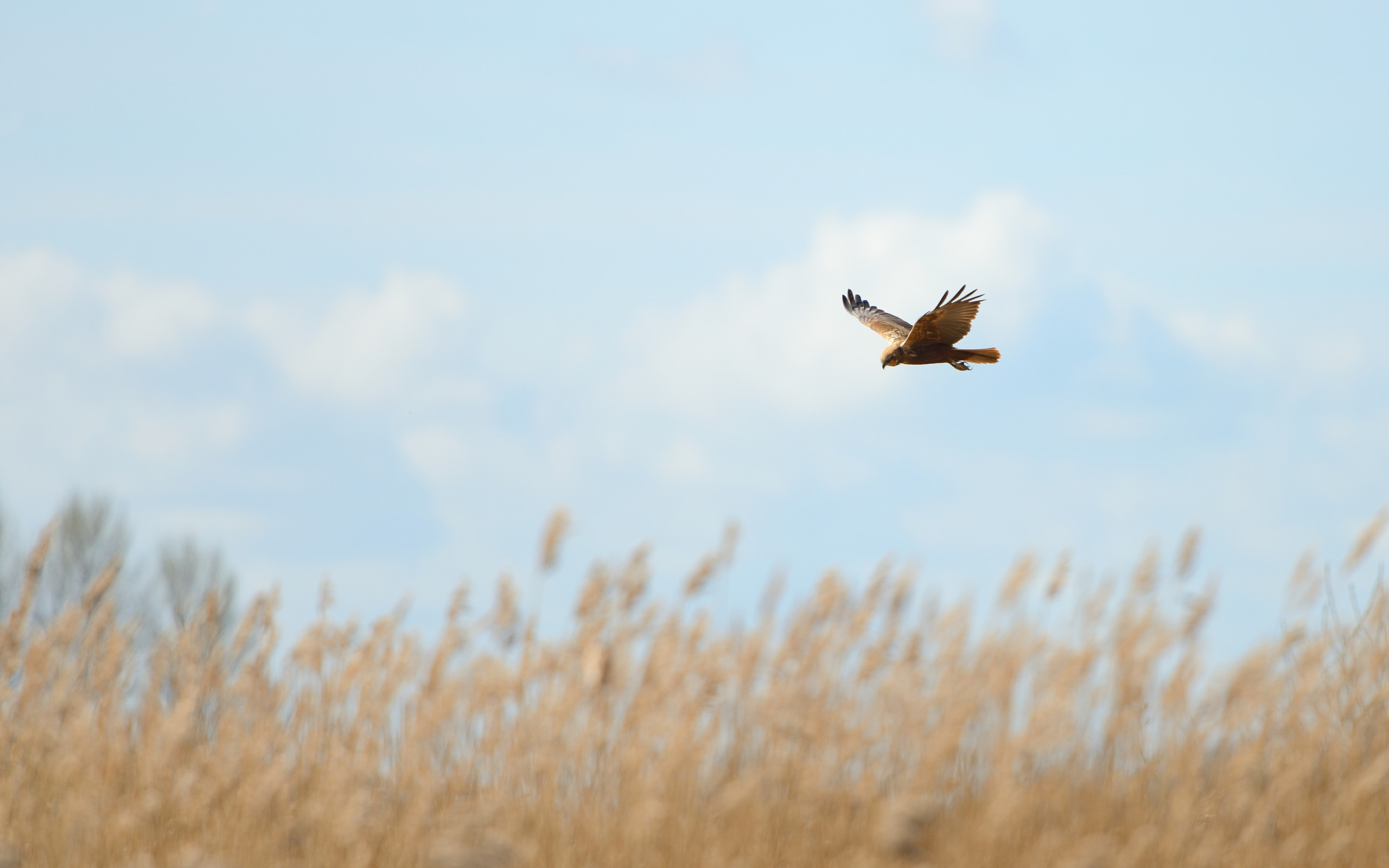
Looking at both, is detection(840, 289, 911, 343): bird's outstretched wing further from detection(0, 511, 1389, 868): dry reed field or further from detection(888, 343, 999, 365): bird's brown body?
detection(0, 511, 1389, 868): dry reed field

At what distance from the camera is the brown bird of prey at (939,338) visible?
8055 mm

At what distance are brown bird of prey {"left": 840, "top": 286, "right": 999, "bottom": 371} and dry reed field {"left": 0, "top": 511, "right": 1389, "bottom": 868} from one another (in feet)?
8.80

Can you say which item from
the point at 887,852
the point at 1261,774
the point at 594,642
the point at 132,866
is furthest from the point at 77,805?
the point at 1261,774

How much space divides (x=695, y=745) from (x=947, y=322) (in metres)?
4.15

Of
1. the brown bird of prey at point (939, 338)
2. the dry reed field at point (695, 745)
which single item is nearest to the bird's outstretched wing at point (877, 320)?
the brown bird of prey at point (939, 338)

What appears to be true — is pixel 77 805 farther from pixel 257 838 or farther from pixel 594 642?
pixel 594 642

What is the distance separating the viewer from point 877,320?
10359mm

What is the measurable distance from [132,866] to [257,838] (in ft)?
1.40

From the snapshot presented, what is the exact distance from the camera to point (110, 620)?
6027 millimetres

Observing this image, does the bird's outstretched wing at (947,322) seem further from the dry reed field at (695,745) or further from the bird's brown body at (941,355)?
the dry reed field at (695,745)

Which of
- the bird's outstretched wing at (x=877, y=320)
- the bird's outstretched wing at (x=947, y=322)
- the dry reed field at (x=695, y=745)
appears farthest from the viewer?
the bird's outstretched wing at (x=877, y=320)

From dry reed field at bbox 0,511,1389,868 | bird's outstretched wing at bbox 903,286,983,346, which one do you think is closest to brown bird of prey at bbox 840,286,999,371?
bird's outstretched wing at bbox 903,286,983,346

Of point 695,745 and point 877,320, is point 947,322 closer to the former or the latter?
point 877,320

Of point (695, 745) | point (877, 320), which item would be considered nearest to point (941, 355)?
point (877, 320)
